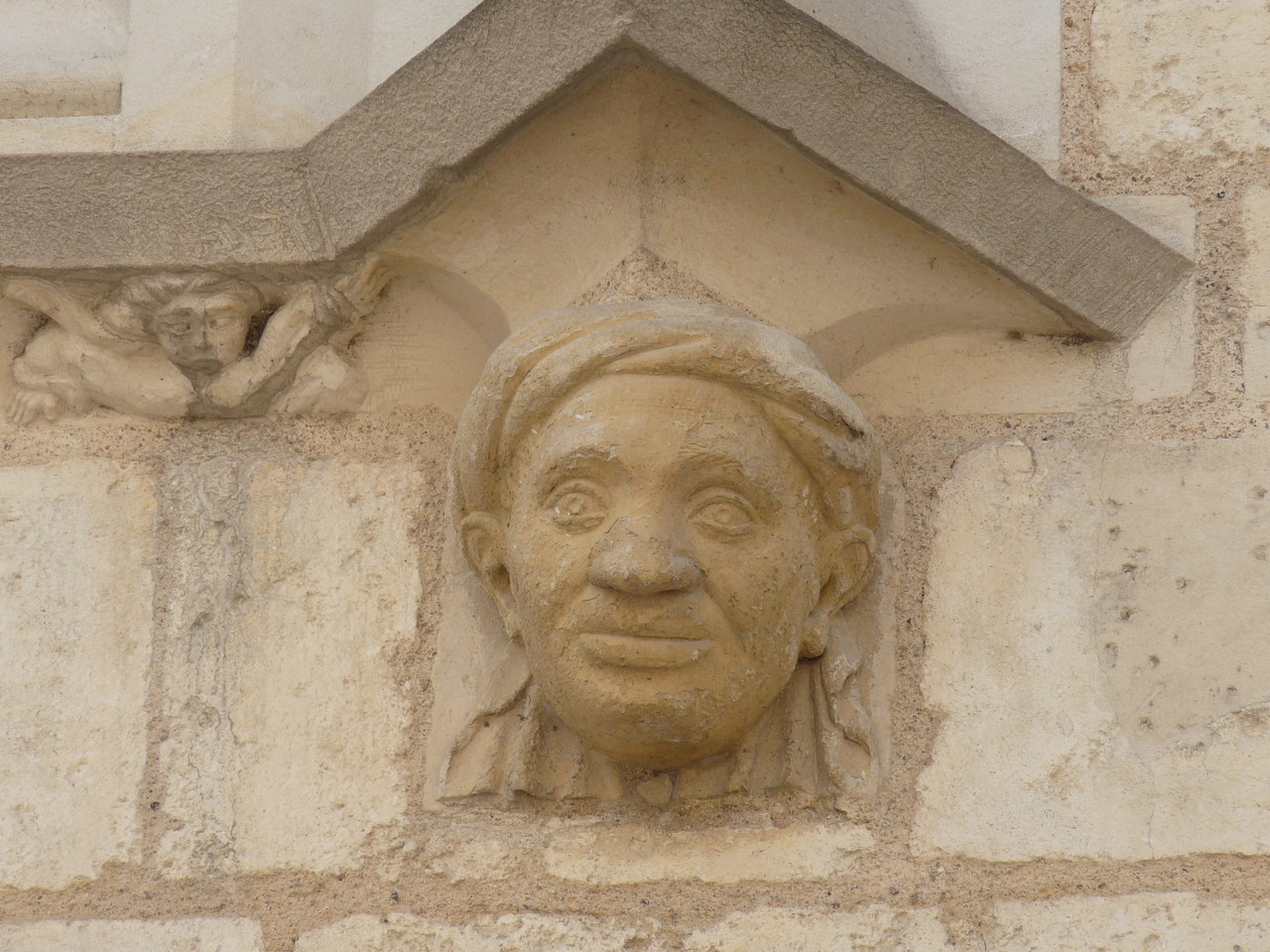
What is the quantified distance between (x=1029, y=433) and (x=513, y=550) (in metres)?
0.81

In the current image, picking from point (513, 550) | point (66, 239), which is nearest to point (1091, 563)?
point (513, 550)

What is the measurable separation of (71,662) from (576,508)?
87 centimetres

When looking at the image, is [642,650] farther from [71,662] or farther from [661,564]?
[71,662]

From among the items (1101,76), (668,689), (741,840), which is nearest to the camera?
(668,689)

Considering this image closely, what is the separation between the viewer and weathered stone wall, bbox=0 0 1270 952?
7.73 ft

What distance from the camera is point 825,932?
2318mm

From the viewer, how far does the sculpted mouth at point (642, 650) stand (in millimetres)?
2240

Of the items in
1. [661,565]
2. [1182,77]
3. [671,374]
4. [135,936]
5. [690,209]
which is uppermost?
[1182,77]

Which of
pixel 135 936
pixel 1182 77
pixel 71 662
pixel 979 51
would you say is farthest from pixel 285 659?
pixel 1182 77

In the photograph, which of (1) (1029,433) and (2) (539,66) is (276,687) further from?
(1) (1029,433)

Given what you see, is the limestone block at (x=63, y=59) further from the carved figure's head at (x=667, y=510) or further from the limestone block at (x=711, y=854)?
the limestone block at (x=711, y=854)

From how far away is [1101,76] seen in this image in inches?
109

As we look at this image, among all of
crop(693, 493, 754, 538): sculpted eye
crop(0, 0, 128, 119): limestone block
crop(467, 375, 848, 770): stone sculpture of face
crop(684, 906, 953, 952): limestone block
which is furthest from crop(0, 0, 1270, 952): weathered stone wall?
crop(0, 0, 128, 119): limestone block

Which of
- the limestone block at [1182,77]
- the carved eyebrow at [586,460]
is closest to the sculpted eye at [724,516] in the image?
the carved eyebrow at [586,460]
